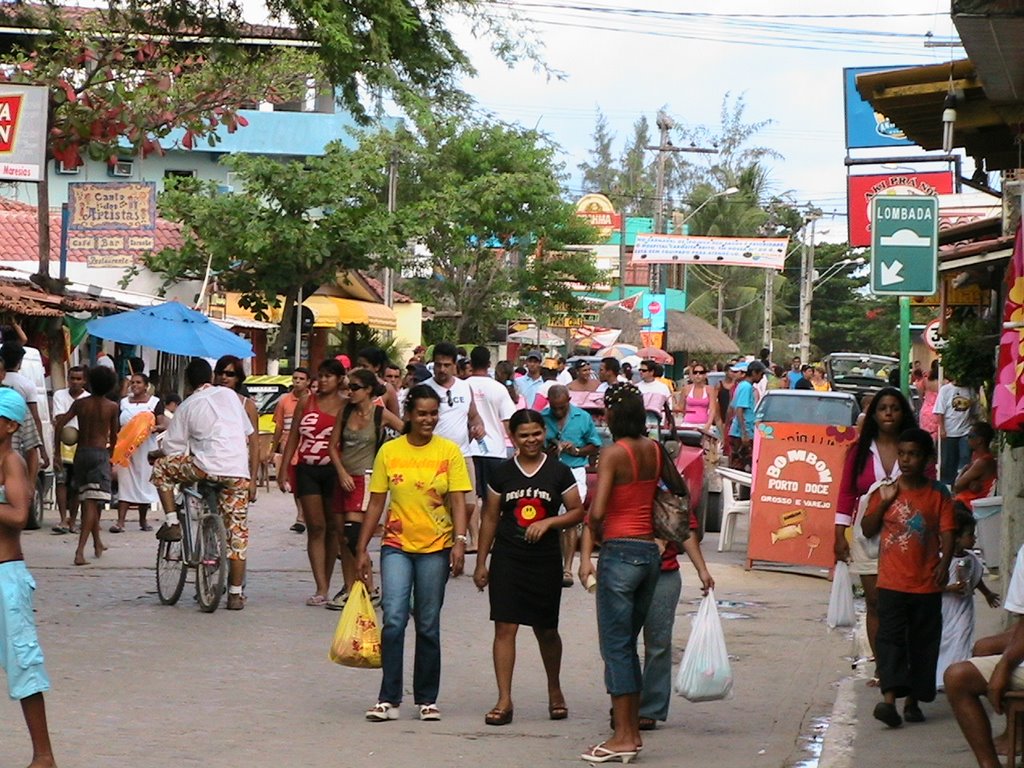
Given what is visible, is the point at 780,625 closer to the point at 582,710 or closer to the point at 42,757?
the point at 582,710

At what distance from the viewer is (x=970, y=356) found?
11.3m

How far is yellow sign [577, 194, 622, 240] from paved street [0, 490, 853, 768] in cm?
5294

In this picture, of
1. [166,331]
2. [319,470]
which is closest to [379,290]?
[166,331]

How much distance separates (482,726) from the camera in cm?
859

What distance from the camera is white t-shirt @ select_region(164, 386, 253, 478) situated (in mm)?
12422

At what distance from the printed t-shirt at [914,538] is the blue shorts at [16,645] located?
433 cm

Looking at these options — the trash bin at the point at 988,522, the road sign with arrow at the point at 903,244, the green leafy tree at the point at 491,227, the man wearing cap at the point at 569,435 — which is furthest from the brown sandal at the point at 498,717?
the green leafy tree at the point at 491,227

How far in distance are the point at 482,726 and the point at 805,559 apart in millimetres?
7372

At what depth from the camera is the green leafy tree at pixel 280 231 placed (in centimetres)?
3234

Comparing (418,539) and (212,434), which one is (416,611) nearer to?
(418,539)

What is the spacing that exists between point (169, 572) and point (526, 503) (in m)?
4.99

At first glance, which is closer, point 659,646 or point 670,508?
point 670,508

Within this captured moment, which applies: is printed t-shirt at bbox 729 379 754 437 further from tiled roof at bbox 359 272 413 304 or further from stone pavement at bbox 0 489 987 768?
tiled roof at bbox 359 272 413 304

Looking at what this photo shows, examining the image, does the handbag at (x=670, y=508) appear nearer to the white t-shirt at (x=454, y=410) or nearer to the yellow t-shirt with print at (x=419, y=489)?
the yellow t-shirt with print at (x=419, y=489)
